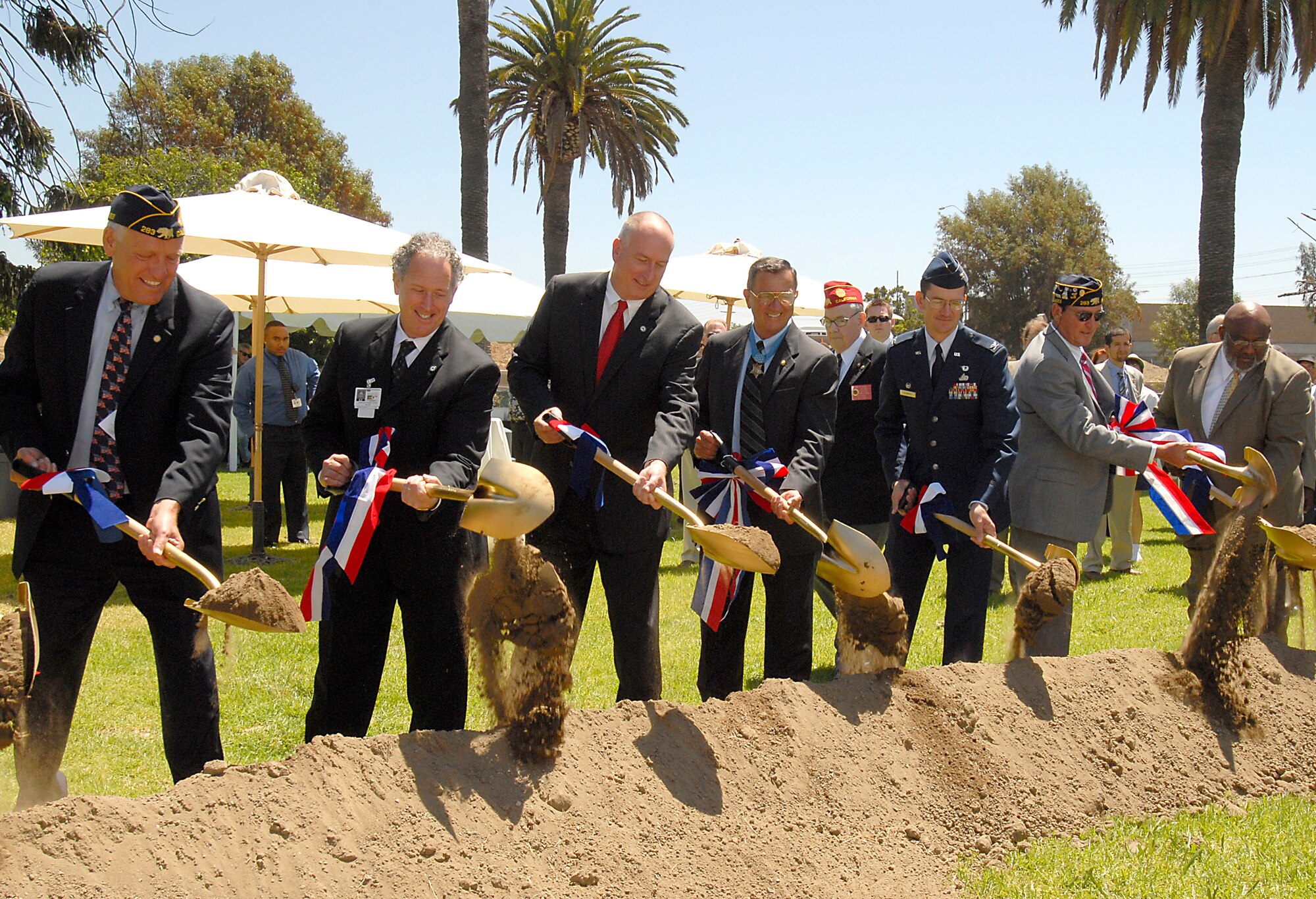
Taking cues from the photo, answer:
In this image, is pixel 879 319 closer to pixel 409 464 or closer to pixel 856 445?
pixel 856 445

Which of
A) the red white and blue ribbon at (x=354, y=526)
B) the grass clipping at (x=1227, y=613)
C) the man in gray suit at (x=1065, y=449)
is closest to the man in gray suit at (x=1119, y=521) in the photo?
the man in gray suit at (x=1065, y=449)

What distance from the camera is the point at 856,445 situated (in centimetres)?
559

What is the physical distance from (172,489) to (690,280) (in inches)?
327

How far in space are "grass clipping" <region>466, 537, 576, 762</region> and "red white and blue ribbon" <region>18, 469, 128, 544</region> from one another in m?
1.05

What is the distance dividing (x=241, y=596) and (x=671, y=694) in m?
2.83

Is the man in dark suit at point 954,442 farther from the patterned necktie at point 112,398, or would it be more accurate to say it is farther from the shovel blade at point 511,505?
the patterned necktie at point 112,398

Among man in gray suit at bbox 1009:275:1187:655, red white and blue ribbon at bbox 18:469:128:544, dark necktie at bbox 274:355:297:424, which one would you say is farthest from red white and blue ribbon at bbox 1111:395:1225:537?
dark necktie at bbox 274:355:297:424

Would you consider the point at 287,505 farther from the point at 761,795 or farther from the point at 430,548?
the point at 761,795

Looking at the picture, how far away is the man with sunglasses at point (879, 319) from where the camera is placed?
6.78 metres

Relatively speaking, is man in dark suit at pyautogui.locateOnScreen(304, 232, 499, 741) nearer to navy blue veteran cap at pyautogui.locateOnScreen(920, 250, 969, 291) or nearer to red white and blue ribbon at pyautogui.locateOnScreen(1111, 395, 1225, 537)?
navy blue veteran cap at pyautogui.locateOnScreen(920, 250, 969, 291)

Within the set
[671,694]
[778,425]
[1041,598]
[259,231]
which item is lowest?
[671,694]

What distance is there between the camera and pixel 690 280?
1106cm

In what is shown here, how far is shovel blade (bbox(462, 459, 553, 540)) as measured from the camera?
3242 millimetres

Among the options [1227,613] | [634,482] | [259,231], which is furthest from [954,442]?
[259,231]
